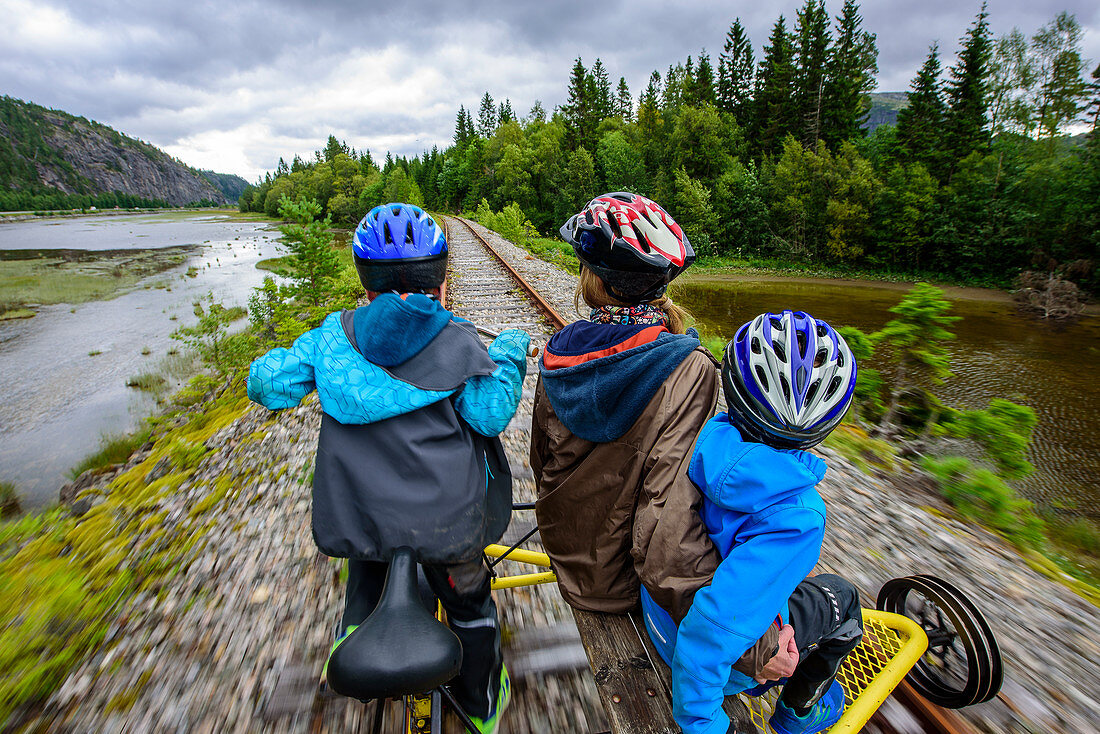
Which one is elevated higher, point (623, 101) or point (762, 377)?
point (623, 101)

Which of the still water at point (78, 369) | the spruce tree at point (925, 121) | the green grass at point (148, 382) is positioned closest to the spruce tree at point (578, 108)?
the spruce tree at point (925, 121)

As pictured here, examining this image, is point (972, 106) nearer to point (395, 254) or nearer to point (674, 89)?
point (674, 89)

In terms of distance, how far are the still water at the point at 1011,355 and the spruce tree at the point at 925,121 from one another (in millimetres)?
10575

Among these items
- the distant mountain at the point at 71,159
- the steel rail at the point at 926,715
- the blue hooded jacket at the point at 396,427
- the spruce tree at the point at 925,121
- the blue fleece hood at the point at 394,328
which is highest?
the distant mountain at the point at 71,159

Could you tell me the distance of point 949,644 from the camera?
6.70 feet

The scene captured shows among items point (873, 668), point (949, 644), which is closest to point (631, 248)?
point (873, 668)

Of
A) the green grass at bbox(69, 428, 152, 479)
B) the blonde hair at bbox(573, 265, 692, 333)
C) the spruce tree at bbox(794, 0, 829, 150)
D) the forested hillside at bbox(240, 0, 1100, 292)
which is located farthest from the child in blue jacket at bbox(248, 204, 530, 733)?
the spruce tree at bbox(794, 0, 829, 150)

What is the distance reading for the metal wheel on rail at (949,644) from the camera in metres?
1.79

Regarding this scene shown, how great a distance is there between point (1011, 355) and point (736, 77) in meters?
42.6

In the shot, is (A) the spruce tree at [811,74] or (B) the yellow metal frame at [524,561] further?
(A) the spruce tree at [811,74]

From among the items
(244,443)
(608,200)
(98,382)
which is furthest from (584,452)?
(98,382)

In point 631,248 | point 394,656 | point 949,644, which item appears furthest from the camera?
point 949,644

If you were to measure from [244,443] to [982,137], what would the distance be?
1684 inches

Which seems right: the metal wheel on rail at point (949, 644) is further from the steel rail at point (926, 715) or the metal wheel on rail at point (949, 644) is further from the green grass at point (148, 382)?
the green grass at point (148, 382)
